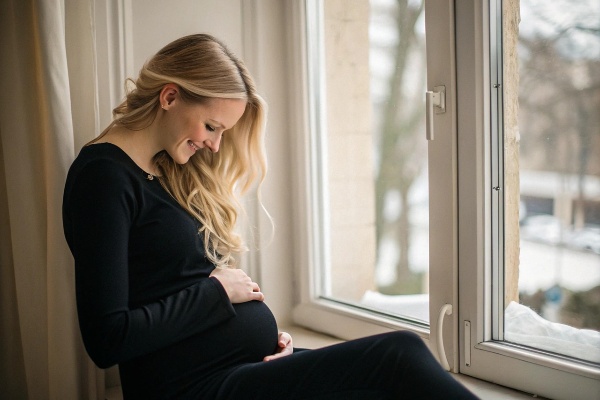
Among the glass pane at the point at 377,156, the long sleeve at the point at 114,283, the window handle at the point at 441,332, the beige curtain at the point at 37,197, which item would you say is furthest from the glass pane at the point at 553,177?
the beige curtain at the point at 37,197

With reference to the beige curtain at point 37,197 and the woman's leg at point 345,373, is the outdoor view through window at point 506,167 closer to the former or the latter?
the woman's leg at point 345,373

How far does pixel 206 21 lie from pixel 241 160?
22.0 inches

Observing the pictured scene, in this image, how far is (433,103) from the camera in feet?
4.99

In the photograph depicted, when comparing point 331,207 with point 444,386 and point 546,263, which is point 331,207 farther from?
point 444,386

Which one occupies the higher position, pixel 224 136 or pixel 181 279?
pixel 224 136

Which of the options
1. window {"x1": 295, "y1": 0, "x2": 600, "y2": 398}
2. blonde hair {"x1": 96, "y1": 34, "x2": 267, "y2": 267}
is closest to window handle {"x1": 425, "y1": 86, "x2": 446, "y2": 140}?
window {"x1": 295, "y1": 0, "x2": 600, "y2": 398}

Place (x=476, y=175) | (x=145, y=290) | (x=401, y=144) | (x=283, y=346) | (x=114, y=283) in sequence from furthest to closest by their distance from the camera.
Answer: (x=401, y=144) → (x=476, y=175) → (x=283, y=346) → (x=145, y=290) → (x=114, y=283)

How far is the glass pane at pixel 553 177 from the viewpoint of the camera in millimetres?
1317

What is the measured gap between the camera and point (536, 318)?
1.46 metres

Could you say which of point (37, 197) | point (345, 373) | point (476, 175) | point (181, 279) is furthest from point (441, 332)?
point (37, 197)

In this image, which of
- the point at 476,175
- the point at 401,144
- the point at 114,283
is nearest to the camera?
the point at 114,283

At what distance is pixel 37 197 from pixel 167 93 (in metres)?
0.45

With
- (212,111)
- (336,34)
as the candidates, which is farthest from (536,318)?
(336,34)

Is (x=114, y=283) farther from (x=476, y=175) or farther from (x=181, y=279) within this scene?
(x=476, y=175)
